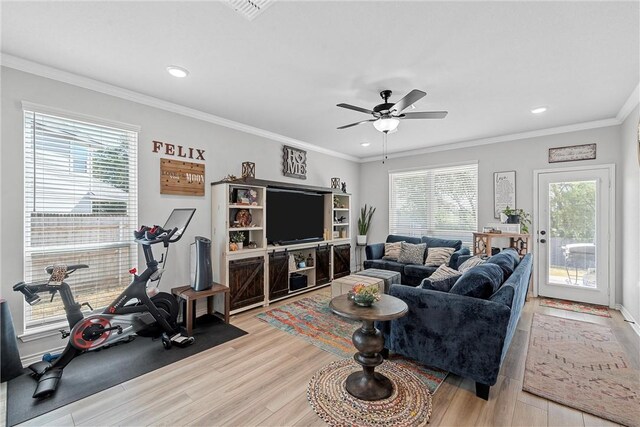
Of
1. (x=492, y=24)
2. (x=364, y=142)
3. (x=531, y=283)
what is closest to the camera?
(x=492, y=24)

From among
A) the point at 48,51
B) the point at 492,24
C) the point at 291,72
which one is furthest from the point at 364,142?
the point at 48,51

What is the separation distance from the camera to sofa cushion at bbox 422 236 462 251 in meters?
5.13

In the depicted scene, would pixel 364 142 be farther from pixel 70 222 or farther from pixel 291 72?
pixel 70 222

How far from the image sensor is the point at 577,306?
4242 mm

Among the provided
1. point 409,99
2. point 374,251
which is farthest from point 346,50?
point 374,251

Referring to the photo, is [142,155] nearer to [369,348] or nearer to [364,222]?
[369,348]

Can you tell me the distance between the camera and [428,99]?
11.0 ft

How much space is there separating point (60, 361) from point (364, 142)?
5.06m

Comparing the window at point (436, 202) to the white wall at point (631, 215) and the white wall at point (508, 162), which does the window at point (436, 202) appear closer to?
the white wall at point (508, 162)

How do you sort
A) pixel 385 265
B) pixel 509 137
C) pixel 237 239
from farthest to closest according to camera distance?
pixel 385 265 < pixel 509 137 < pixel 237 239

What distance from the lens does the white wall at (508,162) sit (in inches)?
162

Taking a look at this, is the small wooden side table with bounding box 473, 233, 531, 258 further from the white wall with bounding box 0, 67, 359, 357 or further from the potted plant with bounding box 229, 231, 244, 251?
the potted plant with bounding box 229, 231, 244, 251

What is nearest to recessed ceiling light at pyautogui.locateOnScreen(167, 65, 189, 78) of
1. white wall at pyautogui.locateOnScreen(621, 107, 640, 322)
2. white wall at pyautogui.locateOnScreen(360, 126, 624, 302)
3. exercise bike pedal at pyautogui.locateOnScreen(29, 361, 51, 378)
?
exercise bike pedal at pyautogui.locateOnScreen(29, 361, 51, 378)

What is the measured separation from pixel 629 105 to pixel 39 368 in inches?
272
